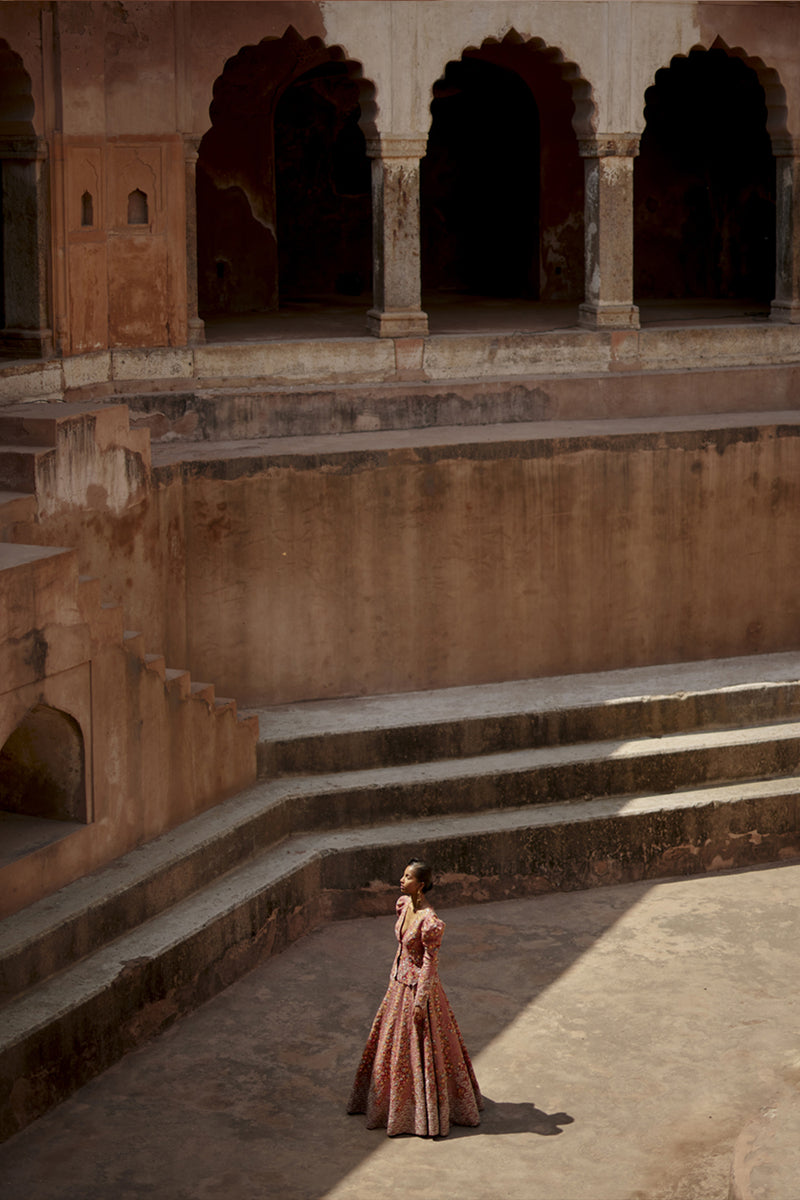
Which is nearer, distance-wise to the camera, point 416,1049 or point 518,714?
point 416,1049

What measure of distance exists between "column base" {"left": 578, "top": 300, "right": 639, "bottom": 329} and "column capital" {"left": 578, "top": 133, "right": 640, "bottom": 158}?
3.48 ft

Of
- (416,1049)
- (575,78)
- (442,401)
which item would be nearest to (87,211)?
(442,401)

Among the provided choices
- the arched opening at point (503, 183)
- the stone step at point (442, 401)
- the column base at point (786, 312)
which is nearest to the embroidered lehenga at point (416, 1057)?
the stone step at point (442, 401)

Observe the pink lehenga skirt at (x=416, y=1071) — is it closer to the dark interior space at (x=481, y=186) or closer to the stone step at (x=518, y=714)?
the stone step at (x=518, y=714)

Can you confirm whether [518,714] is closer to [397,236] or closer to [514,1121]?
[514,1121]

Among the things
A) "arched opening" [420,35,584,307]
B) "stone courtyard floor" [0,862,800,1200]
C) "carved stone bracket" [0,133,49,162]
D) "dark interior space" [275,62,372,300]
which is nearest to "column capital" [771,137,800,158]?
"arched opening" [420,35,584,307]

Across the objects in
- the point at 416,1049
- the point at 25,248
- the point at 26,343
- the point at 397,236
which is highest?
the point at 397,236

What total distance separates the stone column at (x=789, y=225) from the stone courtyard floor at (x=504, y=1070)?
17.7ft

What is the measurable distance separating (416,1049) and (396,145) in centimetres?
Result: 724

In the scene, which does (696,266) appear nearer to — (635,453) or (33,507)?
(635,453)

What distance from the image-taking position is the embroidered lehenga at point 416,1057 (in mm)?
7473

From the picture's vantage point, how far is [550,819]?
1035 cm

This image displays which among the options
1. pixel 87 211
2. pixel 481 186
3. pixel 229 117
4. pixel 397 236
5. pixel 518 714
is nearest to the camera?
pixel 518 714

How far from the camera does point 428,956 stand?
7434 millimetres
